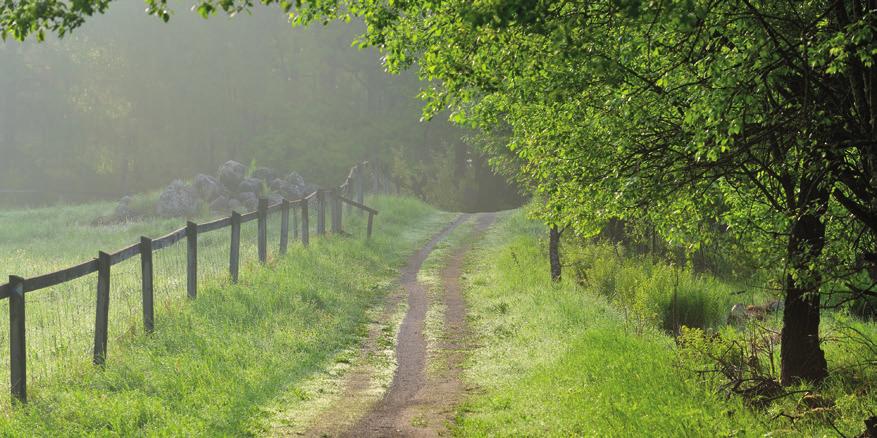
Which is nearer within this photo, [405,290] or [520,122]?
[520,122]

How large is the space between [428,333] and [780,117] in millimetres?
7266

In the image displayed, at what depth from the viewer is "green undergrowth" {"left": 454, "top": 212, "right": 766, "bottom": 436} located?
7.06 m

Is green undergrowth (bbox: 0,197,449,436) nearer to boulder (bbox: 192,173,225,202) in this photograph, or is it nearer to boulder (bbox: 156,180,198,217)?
boulder (bbox: 156,180,198,217)

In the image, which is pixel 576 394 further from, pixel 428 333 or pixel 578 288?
pixel 578 288

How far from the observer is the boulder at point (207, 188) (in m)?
35.5

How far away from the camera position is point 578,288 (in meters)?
15.5

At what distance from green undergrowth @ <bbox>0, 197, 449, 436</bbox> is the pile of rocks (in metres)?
18.7

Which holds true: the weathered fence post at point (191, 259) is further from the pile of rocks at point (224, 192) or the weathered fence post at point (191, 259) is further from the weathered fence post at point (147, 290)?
the pile of rocks at point (224, 192)

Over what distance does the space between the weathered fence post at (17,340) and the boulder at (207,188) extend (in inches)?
1113

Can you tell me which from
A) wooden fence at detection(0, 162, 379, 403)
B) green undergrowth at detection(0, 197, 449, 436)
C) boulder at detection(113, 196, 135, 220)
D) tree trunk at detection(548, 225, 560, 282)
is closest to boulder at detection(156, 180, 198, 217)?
boulder at detection(113, 196, 135, 220)

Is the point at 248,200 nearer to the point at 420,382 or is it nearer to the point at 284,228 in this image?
the point at 284,228

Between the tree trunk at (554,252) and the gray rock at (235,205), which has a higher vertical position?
the tree trunk at (554,252)

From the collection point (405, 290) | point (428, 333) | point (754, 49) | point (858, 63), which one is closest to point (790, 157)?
point (858, 63)

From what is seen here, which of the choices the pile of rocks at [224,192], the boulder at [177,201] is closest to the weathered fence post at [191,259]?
the pile of rocks at [224,192]
